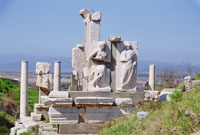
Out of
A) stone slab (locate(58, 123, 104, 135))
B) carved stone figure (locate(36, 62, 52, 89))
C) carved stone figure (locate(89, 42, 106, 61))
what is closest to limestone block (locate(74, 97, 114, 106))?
stone slab (locate(58, 123, 104, 135))

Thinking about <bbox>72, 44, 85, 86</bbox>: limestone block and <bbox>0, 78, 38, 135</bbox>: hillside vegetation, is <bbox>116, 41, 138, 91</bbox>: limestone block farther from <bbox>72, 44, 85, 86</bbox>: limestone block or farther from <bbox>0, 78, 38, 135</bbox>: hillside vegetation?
<bbox>0, 78, 38, 135</bbox>: hillside vegetation

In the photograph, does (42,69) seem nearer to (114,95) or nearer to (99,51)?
(99,51)

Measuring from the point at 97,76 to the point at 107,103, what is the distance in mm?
937

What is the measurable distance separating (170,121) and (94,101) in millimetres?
3892

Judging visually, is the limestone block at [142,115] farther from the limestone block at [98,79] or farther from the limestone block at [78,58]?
the limestone block at [78,58]

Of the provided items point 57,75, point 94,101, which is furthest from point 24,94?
point 94,101

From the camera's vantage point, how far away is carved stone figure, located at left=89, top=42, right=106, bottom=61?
11.5 m

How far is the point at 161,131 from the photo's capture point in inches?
284

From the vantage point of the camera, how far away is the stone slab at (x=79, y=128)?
35.6 ft

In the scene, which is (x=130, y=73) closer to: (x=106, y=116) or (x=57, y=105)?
(x=106, y=116)

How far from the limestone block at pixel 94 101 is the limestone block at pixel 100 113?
9.9 inches

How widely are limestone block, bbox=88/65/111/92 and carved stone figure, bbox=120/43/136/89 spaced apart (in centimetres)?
54

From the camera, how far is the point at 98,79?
37.7 feet

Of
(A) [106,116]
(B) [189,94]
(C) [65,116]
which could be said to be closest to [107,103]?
(A) [106,116]
